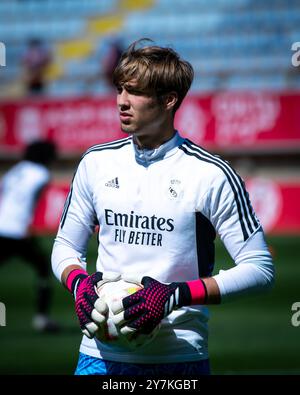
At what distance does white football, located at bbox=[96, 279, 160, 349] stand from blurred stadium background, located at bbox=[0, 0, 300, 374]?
341 inches

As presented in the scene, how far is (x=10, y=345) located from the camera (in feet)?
29.3

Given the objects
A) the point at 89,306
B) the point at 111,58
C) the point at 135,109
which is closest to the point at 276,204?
the point at 111,58

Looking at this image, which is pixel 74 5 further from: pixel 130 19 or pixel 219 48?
pixel 219 48

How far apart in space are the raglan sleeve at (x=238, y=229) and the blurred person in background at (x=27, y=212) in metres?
6.33

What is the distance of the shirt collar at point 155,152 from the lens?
3.86m

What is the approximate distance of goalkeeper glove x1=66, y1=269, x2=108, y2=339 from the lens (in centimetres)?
350

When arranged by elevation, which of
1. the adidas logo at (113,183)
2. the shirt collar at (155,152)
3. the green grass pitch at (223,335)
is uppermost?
the shirt collar at (155,152)

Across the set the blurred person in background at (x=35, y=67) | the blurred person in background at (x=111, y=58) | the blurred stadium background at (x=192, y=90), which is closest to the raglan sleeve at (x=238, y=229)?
the blurred stadium background at (x=192, y=90)

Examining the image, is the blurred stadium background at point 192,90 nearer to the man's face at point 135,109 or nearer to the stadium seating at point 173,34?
the stadium seating at point 173,34

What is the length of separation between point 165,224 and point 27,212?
6.56 metres

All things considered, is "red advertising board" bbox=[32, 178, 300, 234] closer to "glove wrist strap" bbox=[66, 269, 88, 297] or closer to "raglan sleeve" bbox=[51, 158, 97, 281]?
"raglan sleeve" bbox=[51, 158, 97, 281]

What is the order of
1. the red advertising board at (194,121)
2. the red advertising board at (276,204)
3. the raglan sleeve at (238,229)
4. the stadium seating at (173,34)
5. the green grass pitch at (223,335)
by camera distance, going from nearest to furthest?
the raglan sleeve at (238,229) < the green grass pitch at (223,335) < the red advertising board at (276,204) < the red advertising board at (194,121) < the stadium seating at (173,34)

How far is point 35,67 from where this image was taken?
1989cm

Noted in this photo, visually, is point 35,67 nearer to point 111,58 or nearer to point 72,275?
point 111,58
